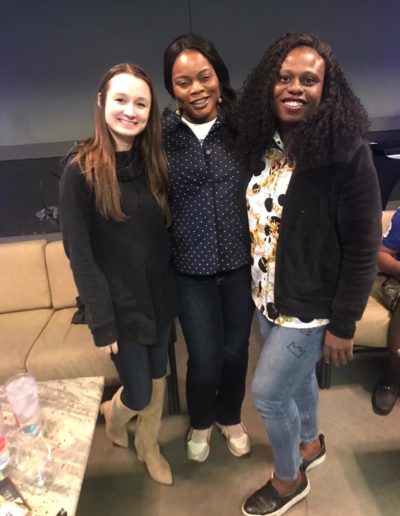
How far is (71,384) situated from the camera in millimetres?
1305

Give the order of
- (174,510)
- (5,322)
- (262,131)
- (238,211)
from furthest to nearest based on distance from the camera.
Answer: (5,322)
(174,510)
(238,211)
(262,131)

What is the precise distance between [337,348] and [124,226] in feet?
2.19

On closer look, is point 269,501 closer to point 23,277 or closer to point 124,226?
point 124,226

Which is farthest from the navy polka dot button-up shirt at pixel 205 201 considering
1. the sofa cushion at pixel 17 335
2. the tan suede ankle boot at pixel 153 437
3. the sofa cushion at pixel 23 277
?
the sofa cushion at pixel 23 277

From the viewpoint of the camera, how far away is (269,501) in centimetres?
135

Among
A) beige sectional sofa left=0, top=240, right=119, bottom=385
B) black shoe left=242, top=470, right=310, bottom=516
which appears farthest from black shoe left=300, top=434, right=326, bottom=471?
beige sectional sofa left=0, top=240, right=119, bottom=385

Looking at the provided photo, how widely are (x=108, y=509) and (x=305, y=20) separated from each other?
4.42 metres

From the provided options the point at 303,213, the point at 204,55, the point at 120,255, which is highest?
the point at 204,55

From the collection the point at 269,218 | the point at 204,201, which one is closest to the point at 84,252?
the point at 204,201

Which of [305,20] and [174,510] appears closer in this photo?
[174,510]

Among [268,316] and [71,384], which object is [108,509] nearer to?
[71,384]

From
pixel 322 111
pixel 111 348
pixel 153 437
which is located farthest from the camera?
pixel 153 437

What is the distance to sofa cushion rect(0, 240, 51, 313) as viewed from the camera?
1981 mm

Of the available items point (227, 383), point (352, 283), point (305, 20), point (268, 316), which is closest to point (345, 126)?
point (352, 283)
